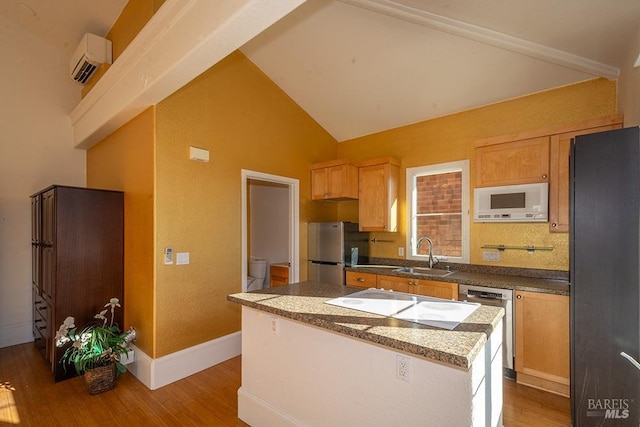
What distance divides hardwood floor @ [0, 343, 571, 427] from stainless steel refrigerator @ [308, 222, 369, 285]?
1624mm

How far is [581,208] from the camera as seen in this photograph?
1.77 metres

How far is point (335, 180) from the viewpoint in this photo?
4137 mm

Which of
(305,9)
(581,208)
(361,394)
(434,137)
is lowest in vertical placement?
(361,394)

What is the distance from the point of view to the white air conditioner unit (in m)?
3.30

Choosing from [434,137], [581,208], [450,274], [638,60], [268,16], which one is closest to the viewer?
[268,16]

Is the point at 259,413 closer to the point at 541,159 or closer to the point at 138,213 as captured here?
the point at 138,213

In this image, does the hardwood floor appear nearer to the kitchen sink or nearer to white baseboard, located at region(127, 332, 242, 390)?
white baseboard, located at region(127, 332, 242, 390)

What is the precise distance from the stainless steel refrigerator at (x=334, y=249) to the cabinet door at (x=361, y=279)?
0.11 m

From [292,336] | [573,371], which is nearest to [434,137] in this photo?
[573,371]

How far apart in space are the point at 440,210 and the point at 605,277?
2145 millimetres

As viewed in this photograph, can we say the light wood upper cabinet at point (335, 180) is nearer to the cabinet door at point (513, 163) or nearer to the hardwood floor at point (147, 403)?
the cabinet door at point (513, 163)

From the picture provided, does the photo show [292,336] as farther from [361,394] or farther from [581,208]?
[581,208]

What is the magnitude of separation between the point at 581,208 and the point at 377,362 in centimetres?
146

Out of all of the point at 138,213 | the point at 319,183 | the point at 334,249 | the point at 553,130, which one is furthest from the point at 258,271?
the point at 553,130
